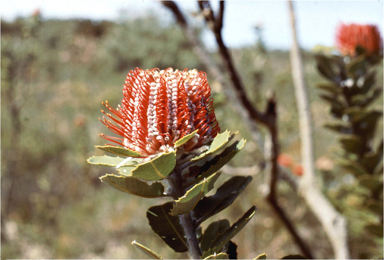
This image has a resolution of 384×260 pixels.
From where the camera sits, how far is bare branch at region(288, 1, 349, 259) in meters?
1.25

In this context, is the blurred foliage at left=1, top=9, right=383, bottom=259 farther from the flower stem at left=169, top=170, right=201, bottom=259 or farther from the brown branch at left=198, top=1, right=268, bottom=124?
the flower stem at left=169, top=170, right=201, bottom=259

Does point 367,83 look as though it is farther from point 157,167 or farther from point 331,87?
point 157,167

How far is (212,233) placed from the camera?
596 millimetres

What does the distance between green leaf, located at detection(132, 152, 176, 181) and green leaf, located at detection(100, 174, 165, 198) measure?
18mm

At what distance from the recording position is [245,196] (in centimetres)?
328

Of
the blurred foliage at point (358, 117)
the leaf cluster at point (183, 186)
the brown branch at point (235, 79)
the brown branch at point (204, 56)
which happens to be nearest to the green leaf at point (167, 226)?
the leaf cluster at point (183, 186)

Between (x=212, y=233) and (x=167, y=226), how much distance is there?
0.08 meters

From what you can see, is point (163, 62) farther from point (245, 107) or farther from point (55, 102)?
point (245, 107)

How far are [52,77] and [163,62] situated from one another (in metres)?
4.06

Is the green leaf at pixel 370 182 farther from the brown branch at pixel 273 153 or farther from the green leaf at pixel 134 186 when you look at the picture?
the green leaf at pixel 134 186

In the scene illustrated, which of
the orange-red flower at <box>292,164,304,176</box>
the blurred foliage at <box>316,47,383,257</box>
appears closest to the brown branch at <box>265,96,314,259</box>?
the blurred foliage at <box>316,47,383,257</box>

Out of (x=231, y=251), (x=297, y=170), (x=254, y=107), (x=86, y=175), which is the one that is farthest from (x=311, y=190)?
(x=86, y=175)

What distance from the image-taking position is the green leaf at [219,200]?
1.84 ft

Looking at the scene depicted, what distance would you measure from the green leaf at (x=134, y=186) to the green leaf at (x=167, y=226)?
6 cm
